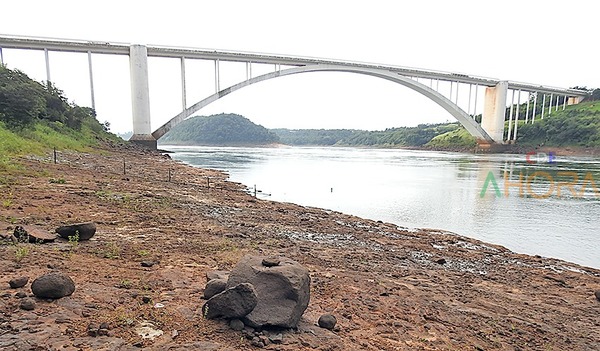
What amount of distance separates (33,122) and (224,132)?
87388 mm

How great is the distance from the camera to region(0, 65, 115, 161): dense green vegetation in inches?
631

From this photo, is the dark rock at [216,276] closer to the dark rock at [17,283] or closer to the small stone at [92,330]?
the small stone at [92,330]

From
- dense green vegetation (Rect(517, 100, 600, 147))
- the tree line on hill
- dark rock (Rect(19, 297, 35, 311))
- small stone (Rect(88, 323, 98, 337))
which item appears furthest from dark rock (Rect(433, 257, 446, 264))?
dense green vegetation (Rect(517, 100, 600, 147))

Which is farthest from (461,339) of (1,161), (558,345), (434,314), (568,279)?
(1,161)

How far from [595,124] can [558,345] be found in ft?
236

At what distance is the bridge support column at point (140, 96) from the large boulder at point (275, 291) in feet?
128

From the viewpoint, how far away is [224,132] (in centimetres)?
10794

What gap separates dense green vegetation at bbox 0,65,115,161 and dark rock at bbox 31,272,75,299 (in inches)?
393

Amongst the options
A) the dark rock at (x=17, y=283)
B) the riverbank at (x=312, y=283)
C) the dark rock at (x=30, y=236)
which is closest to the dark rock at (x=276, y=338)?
the riverbank at (x=312, y=283)

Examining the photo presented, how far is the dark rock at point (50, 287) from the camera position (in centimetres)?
342

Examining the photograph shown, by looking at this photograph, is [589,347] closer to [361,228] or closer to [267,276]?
[267,276]

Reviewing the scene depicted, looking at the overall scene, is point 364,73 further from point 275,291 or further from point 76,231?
point 275,291

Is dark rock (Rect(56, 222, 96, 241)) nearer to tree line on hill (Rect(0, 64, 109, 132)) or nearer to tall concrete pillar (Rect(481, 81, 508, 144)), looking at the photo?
tree line on hill (Rect(0, 64, 109, 132))

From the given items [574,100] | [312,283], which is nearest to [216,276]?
[312,283]
